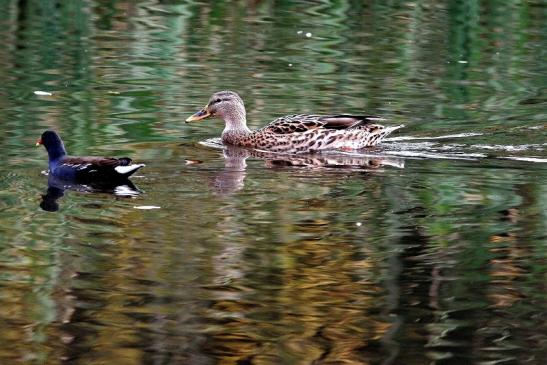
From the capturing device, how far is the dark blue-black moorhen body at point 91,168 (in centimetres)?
890

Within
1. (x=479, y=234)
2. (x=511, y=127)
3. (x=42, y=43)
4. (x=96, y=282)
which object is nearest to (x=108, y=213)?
(x=96, y=282)

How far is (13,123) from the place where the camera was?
11.3m

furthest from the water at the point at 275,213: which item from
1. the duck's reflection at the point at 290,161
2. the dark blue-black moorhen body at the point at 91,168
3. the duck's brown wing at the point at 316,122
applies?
the duck's brown wing at the point at 316,122

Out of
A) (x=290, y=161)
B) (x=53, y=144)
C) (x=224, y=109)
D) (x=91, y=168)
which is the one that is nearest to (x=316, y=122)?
(x=290, y=161)

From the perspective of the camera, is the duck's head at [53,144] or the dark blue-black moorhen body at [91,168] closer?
the dark blue-black moorhen body at [91,168]

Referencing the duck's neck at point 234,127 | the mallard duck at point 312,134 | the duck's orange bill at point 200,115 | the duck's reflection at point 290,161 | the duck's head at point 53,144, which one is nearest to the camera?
the duck's head at point 53,144

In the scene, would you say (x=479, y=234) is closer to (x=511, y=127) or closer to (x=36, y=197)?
(x=36, y=197)

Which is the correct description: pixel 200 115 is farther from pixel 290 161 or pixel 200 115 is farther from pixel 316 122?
pixel 290 161

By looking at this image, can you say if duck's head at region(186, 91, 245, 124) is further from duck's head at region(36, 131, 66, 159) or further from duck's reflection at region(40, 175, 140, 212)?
duck's reflection at region(40, 175, 140, 212)

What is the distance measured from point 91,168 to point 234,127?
2.94m

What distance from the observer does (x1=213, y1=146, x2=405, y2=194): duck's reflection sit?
956 centimetres

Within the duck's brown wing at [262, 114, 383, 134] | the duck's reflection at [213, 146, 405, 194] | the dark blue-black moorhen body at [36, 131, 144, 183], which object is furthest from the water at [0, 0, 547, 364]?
the duck's brown wing at [262, 114, 383, 134]

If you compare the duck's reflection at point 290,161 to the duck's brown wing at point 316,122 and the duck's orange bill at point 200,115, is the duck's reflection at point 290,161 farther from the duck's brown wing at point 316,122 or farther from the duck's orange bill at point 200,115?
the duck's orange bill at point 200,115

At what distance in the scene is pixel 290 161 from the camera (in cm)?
1059
